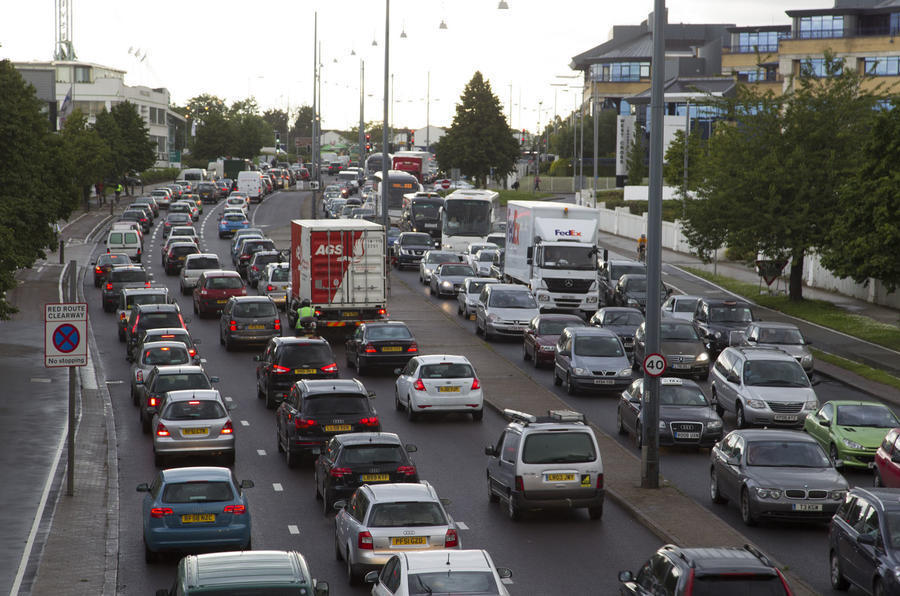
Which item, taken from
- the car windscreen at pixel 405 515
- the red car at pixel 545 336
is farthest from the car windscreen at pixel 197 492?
the red car at pixel 545 336

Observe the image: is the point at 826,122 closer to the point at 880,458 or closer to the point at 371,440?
the point at 880,458

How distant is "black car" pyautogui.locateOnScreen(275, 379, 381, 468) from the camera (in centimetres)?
2434

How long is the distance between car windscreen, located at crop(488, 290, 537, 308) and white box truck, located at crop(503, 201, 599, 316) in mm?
2439

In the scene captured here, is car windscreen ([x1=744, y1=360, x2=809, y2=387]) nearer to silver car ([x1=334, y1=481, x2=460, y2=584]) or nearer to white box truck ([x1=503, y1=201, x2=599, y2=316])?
silver car ([x1=334, y1=481, x2=460, y2=584])

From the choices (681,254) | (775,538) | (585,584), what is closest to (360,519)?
(585,584)

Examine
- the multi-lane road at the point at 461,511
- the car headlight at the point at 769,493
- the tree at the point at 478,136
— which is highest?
the tree at the point at 478,136

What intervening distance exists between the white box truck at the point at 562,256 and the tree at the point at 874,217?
8.23 meters

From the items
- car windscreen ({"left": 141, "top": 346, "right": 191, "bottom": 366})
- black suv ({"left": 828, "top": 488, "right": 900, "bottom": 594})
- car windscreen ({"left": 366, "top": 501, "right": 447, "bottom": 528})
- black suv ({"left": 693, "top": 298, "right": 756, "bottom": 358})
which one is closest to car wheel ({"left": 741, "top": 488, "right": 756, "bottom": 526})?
black suv ({"left": 828, "top": 488, "right": 900, "bottom": 594})

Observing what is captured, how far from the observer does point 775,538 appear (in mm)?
19656

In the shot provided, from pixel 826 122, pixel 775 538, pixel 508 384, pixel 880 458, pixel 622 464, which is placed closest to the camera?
pixel 775 538

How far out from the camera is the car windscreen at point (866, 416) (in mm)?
24891

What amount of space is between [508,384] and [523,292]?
906cm

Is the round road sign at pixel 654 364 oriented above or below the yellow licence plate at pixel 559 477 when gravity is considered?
above

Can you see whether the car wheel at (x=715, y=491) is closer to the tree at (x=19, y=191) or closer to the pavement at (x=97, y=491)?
the pavement at (x=97, y=491)
